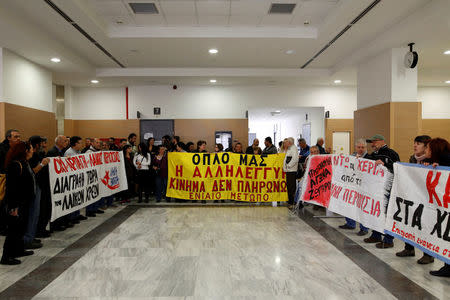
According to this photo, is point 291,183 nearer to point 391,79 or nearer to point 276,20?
point 391,79

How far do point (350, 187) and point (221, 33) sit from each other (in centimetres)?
420

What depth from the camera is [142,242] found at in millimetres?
4703

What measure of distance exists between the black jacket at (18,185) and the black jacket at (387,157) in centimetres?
450

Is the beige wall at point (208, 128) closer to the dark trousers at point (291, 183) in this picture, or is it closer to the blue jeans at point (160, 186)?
the blue jeans at point (160, 186)

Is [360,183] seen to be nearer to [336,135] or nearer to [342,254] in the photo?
[342,254]

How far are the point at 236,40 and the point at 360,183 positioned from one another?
4220mm

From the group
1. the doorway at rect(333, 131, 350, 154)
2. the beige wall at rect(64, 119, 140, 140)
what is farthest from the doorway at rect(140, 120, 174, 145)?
the doorway at rect(333, 131, 350, 154)

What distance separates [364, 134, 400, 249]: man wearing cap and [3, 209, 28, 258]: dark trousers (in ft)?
14.8

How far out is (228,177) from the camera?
7.41 metres

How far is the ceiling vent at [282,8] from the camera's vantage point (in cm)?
593

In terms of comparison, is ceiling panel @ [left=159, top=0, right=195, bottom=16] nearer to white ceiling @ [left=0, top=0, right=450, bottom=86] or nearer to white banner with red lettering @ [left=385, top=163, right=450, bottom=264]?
white ceiling @ [left=0, top=0, right=450, bottom=86]

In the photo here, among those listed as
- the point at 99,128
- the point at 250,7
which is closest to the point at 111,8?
the point at 250,7

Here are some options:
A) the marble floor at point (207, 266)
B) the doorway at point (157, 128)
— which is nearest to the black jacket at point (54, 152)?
the marble floor at point (207, 266)

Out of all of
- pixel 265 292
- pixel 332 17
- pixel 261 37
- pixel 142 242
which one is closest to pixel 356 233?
pixel 265 292
